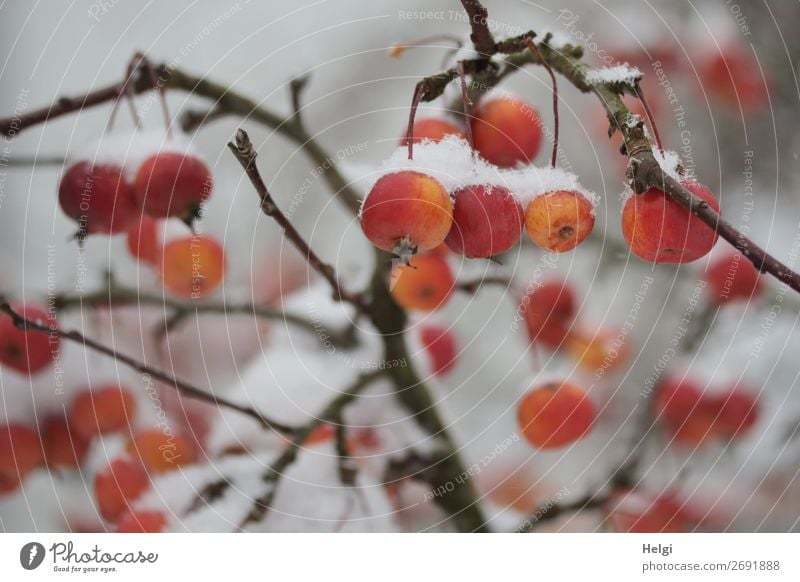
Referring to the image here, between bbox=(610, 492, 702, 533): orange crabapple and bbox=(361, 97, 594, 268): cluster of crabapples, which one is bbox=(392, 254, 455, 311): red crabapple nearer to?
bbox=(361, 97, 594, 268): cluster of crabapples

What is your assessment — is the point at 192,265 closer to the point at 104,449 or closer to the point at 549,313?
the point at 104,449

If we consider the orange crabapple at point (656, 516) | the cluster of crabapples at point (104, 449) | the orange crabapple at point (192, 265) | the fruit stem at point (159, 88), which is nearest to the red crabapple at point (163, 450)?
the cluster of crabapples at point (104, 449)

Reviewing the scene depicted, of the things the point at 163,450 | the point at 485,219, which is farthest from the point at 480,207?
the point at 163,450

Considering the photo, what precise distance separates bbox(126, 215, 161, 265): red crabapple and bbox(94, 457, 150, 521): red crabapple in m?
0.16

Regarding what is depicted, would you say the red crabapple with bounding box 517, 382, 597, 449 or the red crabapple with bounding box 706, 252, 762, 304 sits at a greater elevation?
the red crabapple with bounding box 706, 252, 762, 304

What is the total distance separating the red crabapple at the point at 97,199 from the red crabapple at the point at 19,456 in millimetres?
166

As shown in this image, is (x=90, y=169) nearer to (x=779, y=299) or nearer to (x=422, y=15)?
(x=422, y=15)

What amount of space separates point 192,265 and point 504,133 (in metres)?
0.26

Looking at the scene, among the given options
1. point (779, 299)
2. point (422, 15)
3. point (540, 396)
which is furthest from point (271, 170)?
point (779, 299)

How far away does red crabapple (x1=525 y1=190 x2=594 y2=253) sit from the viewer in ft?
1.52

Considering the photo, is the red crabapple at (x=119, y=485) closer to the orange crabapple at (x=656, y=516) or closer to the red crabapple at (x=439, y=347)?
the red crabapple at (x=439, y=347)

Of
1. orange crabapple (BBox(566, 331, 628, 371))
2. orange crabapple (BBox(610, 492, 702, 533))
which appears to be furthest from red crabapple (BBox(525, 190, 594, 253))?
orange crabapple (BBox(610, 492, 702, 533))

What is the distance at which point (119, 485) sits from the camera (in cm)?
57

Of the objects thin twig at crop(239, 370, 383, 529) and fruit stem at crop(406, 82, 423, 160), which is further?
thin twig at crop(239, 370, 383, 529)
